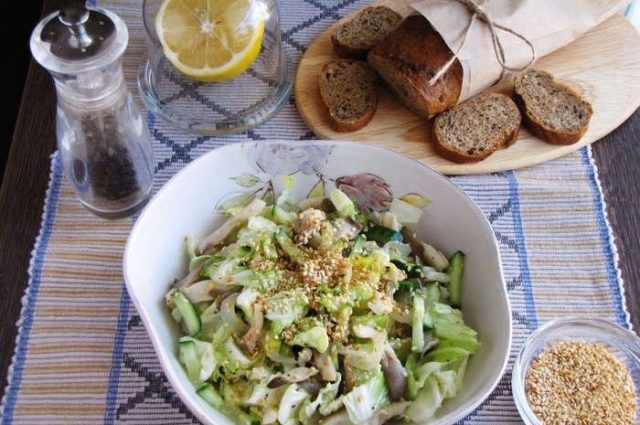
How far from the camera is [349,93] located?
142 centimetres

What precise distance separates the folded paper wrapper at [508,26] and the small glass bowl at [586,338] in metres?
0.49

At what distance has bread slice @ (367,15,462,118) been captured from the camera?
1363 millimetres

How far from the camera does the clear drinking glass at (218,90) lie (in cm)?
142

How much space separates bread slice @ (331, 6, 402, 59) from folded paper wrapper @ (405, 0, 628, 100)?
3.4 inches

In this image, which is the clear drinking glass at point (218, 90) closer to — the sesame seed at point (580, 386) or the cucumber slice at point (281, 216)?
the cucumber slice at point (281, 216)

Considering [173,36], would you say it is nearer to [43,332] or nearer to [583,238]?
[43,332]

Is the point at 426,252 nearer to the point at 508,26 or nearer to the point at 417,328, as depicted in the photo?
the point at 417,328

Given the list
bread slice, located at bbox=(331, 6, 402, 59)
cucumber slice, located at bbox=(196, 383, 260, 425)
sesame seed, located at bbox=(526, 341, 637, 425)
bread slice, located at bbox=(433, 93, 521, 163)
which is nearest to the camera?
cucumber slice, located at bbox=(196, 383, 260, 425)

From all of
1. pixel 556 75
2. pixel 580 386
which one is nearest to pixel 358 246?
pixel 580 386

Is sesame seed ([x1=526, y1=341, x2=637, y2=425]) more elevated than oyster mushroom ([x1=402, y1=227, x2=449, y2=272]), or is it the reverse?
oyster mushroom ([x1=402, y1=227, x2=449, y2=272])

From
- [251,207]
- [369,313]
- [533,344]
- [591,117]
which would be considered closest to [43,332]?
[251,207]

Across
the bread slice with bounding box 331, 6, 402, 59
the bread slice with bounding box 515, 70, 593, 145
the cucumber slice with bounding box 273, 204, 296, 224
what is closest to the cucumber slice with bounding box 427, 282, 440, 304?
the cucumber slice with bounding box 273, 204, 296, 224

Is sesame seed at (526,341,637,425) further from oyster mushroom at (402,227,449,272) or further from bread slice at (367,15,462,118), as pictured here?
bread slice at (367,15,462,118)

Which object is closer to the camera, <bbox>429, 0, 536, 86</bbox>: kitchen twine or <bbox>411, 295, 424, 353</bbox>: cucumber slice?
<bbox>411, 295, 424, 353</bbox>: cucumber slice
